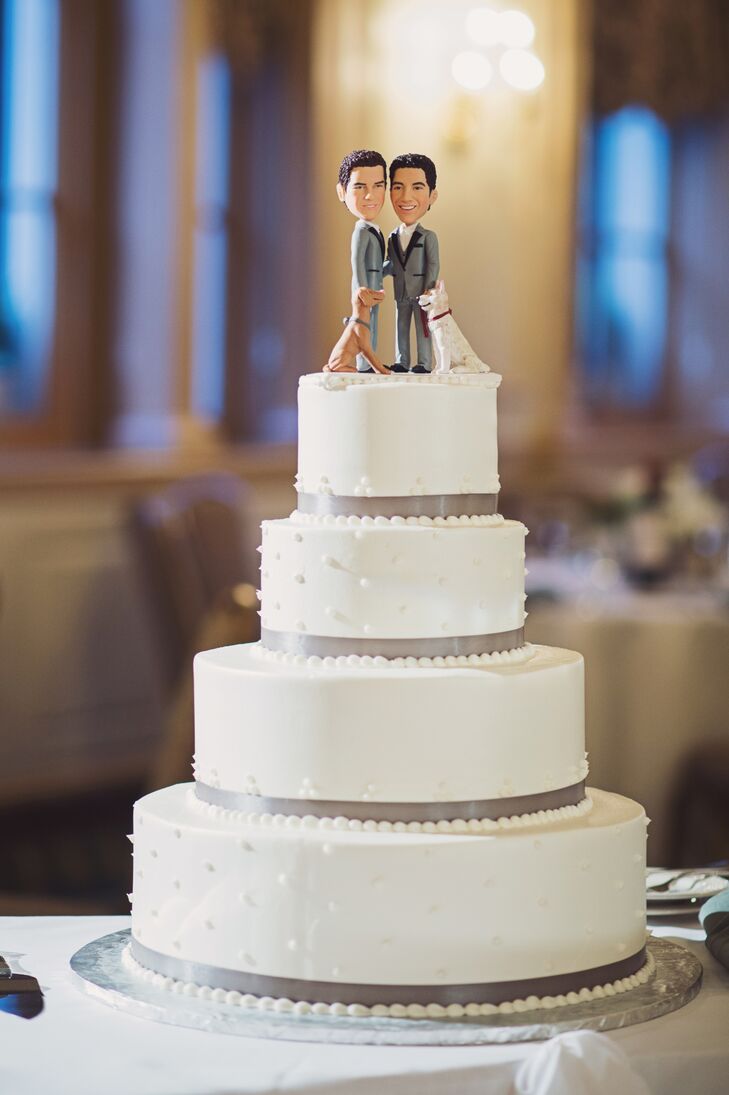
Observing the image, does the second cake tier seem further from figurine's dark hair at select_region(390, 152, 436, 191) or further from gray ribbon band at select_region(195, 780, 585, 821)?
figurine's dark hair at select_region(390, 152, 436, 191)

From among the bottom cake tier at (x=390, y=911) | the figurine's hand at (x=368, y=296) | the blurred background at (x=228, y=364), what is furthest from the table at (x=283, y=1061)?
the blurred background at (x=228, y=364)

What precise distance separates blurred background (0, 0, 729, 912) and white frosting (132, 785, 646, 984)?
70.2 inches

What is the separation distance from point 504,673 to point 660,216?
27.1ft

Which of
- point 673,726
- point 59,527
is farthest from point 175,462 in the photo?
point 673,726

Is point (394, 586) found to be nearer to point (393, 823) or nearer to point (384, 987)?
point (393, 823)

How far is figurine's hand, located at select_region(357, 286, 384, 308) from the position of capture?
188cm

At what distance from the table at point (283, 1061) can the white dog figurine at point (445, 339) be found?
0.72 metres

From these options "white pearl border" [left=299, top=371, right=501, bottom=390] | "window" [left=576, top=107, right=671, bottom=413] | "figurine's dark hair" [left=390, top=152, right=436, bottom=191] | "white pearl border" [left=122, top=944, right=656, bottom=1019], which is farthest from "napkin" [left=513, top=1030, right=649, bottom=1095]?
"window" [left=576, top=107, right=671, bottom=413]

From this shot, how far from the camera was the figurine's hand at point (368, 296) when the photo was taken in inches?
73.9

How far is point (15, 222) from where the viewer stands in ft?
19.4

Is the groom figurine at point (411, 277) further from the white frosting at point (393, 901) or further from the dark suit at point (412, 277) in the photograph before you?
the white frosting at point (393, 901)

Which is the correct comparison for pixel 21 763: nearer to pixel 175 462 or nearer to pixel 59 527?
pixel 59 527

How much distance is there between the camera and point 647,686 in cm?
469

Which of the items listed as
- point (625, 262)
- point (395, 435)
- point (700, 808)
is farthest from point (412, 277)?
point (625, 262)
